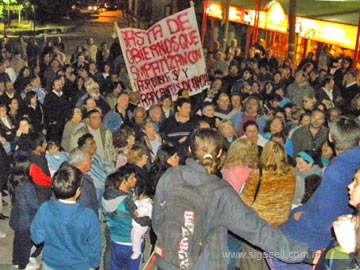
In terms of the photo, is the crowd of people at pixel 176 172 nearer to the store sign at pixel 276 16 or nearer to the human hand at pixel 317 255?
the human hand at pixel 317 255

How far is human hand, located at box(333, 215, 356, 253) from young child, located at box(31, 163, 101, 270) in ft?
7.17

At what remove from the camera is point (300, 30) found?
2142 cm

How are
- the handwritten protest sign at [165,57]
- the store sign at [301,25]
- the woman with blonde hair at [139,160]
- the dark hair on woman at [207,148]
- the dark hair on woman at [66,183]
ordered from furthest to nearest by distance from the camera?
the store sign at [301,25], the handwritten protest sign at [165,57], the woman with blonde hair at [139,160], the dark hair on woman at [66,183], the dark hair on woman at [207,148]

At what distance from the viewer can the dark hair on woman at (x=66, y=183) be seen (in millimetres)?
5004

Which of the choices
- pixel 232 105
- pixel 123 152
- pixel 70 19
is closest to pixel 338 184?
pixel 123 152

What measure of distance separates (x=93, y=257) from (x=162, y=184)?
1.46 m

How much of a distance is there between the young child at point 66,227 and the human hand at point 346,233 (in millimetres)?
2184

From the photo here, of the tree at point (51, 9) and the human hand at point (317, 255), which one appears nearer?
the human hand at point (317, 255)

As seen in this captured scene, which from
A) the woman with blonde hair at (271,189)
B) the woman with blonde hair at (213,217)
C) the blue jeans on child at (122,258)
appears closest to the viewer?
the woman with blonde hair at (213,217)

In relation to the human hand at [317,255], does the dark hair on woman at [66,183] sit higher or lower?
higher

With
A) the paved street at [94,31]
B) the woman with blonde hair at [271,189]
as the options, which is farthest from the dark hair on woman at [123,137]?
the paved street at [94,31]

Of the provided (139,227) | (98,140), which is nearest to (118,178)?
(139,227)

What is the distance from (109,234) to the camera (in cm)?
642

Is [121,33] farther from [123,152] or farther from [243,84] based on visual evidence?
[123,152]
